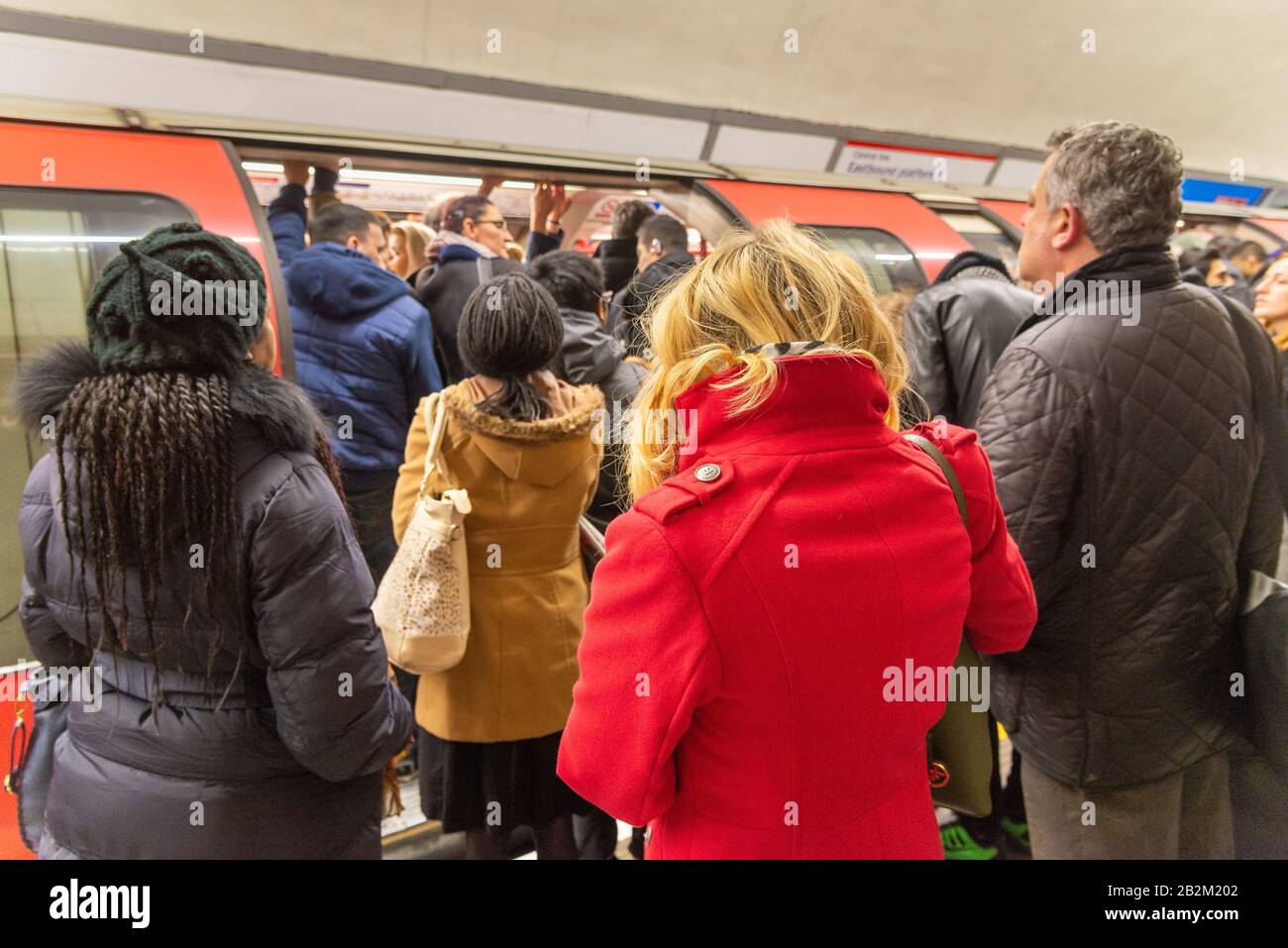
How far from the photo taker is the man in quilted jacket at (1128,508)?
1489 millimetres

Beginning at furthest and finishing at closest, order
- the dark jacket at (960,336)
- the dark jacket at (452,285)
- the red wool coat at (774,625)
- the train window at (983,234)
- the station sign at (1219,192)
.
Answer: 1. the station sign at (1219,192)
2. the train window at (983,234)
3. the dark jacket at (452,285)
4. the dark jacket at (960,336)
5. the red wool coat at (774,625)

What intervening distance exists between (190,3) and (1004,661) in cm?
578

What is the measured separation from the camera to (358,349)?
9.34 feet

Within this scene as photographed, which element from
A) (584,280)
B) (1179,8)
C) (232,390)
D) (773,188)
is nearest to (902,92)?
(1179,8)

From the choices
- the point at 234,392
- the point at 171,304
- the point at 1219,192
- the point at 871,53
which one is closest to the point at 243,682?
the point at 234,392

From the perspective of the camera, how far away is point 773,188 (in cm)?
455

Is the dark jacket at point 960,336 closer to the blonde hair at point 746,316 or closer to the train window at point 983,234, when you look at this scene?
the blonde hair at point 746,316

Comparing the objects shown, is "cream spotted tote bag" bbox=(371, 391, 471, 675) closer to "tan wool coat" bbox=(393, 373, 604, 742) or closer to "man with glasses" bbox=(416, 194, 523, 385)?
"tan wool coat" bbox=(393, 373, 604, 742)

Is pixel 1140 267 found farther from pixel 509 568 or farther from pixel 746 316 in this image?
pixel 509 568

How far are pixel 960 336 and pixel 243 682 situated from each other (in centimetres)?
198

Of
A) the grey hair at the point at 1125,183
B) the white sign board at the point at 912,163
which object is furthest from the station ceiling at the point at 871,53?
the grey hair at the point at 1125,183

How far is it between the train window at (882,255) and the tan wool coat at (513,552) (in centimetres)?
295

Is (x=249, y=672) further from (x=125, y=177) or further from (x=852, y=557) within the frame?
(x=125, y=177)

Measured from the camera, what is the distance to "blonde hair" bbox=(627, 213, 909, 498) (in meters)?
0.99
